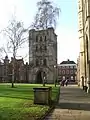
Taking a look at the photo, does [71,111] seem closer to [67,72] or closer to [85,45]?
[85,45]

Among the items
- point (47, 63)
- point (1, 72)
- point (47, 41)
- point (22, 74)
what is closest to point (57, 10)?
point (47, 41)

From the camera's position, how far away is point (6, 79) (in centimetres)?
12119

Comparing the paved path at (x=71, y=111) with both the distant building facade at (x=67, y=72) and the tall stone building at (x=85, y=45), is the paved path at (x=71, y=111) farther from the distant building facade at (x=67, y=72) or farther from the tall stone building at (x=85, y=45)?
the distant building facade at (x=67, y=72)

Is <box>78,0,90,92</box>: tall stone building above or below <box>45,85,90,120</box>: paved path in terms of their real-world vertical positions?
above

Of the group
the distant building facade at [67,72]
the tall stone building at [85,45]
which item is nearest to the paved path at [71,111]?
the tall stone building at [85,45]

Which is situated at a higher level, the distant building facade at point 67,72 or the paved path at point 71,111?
the distant building facade at point 67,72

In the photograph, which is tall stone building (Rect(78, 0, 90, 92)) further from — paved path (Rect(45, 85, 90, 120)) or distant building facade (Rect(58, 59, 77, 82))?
distant building facade (Rect(58, 59, 77, 82))

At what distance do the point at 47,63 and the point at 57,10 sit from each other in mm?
61544

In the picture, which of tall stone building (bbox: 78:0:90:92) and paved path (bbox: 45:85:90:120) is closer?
paved path (bbox: 45:85:90:120)

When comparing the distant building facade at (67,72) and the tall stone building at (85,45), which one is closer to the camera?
the tall stone building at (85,45)

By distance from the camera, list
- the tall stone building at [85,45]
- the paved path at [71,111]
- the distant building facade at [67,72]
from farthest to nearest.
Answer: the distant building facade at [67,72], the tall stone building at [85,45], the paved path at [71,111]

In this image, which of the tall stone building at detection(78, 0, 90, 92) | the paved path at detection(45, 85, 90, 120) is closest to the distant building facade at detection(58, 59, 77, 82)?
the tall stone building at detection(78, 0, 90, 92)

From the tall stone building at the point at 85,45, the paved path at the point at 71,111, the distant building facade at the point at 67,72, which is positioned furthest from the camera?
the distant building facade at the point at 67,72

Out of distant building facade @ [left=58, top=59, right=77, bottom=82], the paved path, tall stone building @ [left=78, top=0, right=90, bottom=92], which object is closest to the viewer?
the paved path
